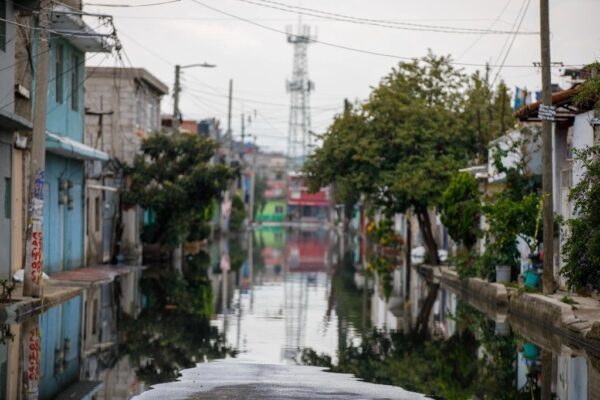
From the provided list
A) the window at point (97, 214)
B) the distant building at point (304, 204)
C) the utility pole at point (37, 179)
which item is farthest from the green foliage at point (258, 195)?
the utility pole at point (37, 179)

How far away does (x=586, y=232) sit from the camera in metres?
23.4

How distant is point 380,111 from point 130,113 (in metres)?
12.6

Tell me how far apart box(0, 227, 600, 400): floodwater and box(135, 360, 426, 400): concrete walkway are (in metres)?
0.02

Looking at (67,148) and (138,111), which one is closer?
(67,148)

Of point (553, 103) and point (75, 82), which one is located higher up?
point (75, 82)

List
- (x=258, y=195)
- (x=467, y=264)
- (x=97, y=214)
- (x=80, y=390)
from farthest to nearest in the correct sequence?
(x=258, y=195) → (x=97, y=214) → (x=467, y=264) → (x=80, y=390)

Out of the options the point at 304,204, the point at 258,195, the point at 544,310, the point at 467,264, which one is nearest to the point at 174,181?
the point at 467,264

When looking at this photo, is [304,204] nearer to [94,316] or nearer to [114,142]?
[114,142]

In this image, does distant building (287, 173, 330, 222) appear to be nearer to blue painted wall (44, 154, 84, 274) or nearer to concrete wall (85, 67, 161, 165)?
concrete wall (85, 67, 161, 165)

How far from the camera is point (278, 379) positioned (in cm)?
1545

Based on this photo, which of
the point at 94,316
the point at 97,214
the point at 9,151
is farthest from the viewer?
the point at 97,214

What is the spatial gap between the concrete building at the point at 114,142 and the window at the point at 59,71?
6.59 meters

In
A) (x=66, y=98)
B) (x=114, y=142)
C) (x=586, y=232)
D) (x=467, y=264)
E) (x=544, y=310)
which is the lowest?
(x=544, y=310)

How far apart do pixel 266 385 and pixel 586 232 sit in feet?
35.0
